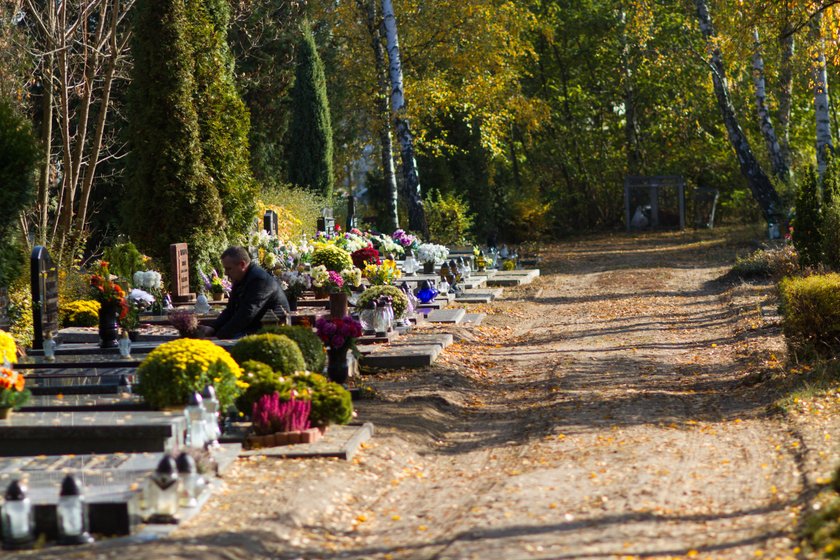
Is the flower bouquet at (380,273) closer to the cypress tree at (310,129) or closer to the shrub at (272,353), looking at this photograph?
the shrub at (272,353)

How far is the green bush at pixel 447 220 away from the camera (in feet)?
99.1

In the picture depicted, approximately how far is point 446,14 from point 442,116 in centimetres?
316

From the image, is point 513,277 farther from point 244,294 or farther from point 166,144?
point 244,294

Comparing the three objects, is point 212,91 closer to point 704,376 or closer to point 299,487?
point 704,376

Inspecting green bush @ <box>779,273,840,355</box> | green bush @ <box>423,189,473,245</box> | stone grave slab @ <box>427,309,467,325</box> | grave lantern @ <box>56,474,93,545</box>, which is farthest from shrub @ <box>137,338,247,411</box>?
green bush @ <box>423,189,473,245</box>

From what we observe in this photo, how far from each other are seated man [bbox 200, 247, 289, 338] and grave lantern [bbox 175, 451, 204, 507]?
16.3 ft

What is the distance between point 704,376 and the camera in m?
11.8

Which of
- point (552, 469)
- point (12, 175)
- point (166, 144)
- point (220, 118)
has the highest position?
point (220, 118)

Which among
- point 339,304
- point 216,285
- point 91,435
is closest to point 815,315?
point 339,304

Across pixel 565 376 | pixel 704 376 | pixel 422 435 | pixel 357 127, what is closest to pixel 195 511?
pixel 422 435

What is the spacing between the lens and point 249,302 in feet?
38.0

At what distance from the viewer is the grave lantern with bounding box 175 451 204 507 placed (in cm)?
661

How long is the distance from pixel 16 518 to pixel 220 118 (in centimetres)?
1311

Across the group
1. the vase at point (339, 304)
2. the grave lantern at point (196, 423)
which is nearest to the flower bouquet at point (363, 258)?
the vase at point (339, 304)
